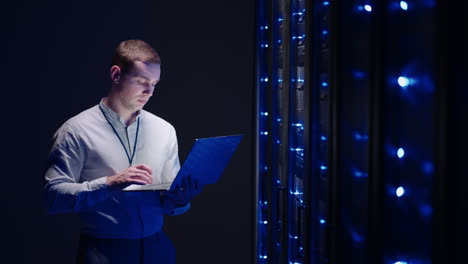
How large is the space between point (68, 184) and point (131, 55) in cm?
67

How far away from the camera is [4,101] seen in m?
4.27

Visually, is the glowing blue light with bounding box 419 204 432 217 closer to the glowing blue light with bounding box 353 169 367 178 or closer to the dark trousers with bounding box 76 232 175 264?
the glowing blue light with bounding box 353 169 367 178

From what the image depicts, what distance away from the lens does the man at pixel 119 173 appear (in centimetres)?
223

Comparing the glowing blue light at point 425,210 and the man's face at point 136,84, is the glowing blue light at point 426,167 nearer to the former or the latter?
the glowing blue light at point 425,210

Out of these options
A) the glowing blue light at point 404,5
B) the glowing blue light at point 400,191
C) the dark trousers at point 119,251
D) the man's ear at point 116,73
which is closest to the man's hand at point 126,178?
the dark trousers at point 119,251

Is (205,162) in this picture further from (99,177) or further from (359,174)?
(359,174)

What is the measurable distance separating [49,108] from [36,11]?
794 millimetres

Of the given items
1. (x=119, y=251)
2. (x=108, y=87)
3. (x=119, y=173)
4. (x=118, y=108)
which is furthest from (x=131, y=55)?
(x=108, y=87)

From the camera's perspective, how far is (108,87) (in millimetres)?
4289

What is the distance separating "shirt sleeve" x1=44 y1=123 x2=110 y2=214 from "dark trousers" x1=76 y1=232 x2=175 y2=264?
6.4 inches

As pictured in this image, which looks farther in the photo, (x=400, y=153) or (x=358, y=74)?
(x=358, y=74)

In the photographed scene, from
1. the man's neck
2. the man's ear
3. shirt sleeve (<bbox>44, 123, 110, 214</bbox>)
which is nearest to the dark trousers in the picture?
shirt sleeve (<bbox>44, 123, 110, 214</bbox>)

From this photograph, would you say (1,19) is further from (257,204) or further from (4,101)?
(257,204)

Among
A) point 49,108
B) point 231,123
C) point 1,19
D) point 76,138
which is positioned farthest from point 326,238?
point 1,19
